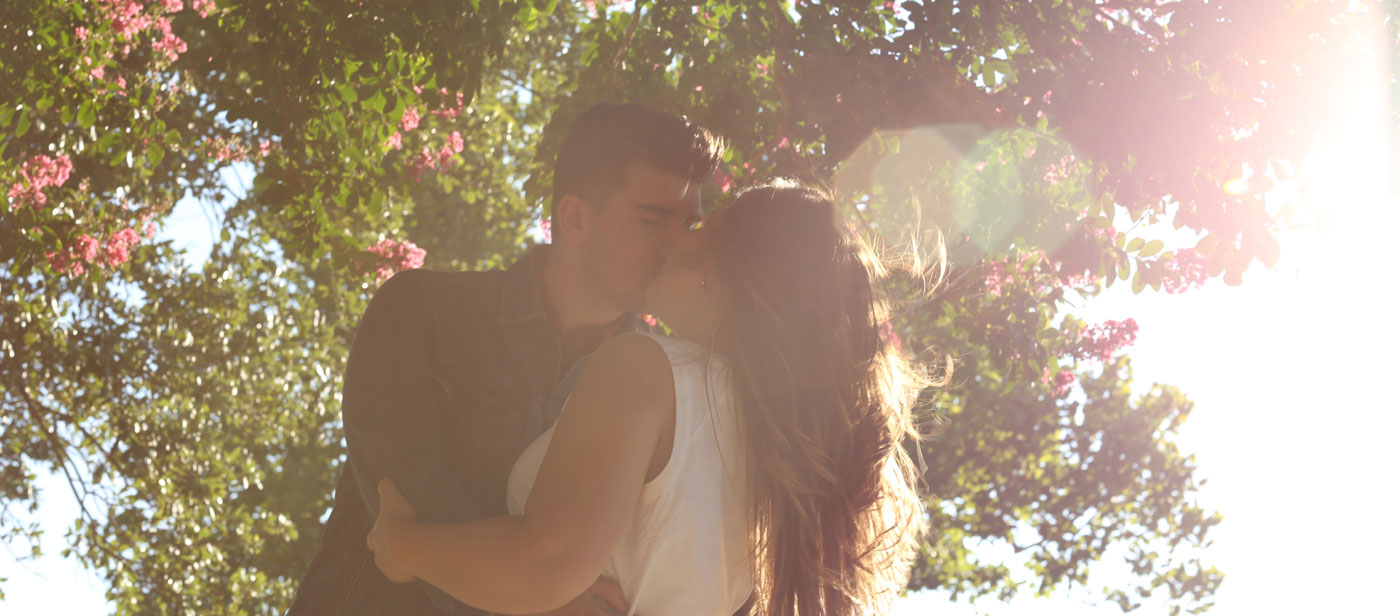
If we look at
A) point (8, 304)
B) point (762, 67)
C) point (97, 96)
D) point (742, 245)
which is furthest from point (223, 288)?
point (742, 245)

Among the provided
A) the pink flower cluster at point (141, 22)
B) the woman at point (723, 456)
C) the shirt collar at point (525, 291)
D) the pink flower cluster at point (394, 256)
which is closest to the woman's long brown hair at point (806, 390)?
the woman at point (723, 456)

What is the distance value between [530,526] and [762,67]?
442 cm

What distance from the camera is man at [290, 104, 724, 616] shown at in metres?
2.40

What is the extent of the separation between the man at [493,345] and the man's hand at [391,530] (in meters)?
0.02

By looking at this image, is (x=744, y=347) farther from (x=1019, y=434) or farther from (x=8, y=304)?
(x=1019, y=434)

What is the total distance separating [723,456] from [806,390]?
0.18 meters

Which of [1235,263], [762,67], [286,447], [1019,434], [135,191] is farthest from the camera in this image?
[286,447]

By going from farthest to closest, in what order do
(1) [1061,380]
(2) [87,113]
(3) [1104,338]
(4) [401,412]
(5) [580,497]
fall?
(1) [1061,380]
(3) [1104,338]
(2) [87,113]
(4) [401,412]
(5) [580,497]

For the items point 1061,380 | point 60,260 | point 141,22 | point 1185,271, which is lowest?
point 1185,271

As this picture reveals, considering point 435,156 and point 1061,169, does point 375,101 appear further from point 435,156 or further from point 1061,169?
point 1061,169

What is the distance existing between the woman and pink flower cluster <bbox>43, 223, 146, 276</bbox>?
5806mm

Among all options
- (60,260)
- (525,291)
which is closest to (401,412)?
(525,291)

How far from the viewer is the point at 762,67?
6016 millimetres

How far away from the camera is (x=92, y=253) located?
7.33 metres
